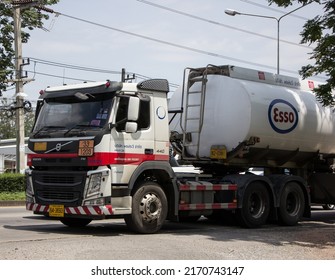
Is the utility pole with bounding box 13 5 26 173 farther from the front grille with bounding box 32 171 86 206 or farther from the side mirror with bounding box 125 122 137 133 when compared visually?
the side mirror with bounding box 125 122 137 133

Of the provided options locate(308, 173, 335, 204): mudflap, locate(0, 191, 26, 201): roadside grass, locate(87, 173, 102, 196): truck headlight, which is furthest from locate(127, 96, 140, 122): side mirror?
locate(0, 191, 26, 201): roadside grass

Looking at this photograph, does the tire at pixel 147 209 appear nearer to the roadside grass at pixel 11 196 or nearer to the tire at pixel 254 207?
the tire at pixel 254 207

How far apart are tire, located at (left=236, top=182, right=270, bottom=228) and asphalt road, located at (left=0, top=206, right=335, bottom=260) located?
287 mm

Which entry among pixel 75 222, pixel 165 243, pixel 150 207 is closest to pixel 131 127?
pixel 150 207

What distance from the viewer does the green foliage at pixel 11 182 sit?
78.0 ft

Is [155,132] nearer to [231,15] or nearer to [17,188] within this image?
[17,188]

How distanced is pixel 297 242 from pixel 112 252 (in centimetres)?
396

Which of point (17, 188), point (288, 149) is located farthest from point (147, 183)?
point (17, 188)

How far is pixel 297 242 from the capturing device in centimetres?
1046

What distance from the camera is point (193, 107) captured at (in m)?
13.7

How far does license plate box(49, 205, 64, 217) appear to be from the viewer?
34.9 ft

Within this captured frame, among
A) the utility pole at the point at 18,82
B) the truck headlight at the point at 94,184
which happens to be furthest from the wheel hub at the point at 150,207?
the utility pole at the point at 18,82

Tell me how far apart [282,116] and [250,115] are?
136cm

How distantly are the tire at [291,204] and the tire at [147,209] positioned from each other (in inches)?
156
